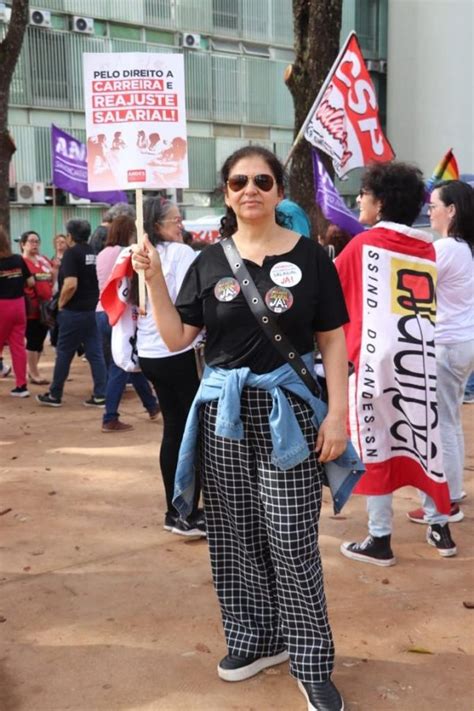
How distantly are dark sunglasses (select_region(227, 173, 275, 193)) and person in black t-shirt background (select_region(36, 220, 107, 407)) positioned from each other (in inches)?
222

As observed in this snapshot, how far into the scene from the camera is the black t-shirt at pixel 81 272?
862 centimetres

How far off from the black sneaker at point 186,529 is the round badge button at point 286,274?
2.31 meters

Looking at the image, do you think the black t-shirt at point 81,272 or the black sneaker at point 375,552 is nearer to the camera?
the black sneaker at point 375,552

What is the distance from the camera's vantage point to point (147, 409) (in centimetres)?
810

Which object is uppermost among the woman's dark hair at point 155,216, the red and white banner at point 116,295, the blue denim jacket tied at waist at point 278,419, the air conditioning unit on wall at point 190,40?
the air conditioning unit on wall at point 190,40

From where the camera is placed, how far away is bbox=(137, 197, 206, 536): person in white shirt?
4.81 metres

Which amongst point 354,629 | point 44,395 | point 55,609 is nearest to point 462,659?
point 354,629

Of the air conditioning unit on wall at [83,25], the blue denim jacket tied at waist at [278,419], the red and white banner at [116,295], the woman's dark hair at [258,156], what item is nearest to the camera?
the blue denim jacket tied at waist at [278,419]

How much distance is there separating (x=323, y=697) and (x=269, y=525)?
64 centimetres

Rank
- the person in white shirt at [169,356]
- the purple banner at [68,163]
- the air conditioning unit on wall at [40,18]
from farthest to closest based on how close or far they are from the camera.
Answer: the air conditioning unit on wall at [40,18] → the purple banner at [68,163] → the person in white shirt at [169,356]

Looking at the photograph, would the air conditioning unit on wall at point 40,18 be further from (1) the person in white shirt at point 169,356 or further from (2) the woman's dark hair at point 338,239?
(1) the person in white shirt at point 169,356

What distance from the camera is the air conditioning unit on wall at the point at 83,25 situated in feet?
69.3

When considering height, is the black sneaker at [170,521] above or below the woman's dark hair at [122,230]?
below

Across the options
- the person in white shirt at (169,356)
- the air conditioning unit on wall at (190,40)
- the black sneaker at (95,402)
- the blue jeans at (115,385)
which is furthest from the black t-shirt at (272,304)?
the air conditioning unit on wall at (190,40)
